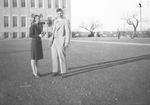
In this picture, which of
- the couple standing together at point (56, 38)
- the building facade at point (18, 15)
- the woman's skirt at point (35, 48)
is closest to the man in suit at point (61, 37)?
the couple standing together at point (56, 38)

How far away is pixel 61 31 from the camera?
5836 mm

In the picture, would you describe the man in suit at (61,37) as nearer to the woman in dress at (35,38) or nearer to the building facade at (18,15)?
the woman in dress at (35,38)

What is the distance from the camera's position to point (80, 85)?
478cm

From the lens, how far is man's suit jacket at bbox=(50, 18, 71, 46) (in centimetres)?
578

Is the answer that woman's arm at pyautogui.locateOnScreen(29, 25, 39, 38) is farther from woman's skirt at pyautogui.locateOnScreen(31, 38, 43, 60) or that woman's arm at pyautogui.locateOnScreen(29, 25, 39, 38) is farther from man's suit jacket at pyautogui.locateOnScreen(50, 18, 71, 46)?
man's suit jacket at pyautogui.locateOnScreen(50, 18, 71, 46)

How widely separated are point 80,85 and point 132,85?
1316 millimetres

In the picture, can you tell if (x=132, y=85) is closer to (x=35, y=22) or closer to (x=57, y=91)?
(x=57, y=91)

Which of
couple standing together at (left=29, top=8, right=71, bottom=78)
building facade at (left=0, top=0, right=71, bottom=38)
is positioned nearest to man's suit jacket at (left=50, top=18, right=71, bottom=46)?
couple standing together at (left=29, top=8, right=71, bottom=78)

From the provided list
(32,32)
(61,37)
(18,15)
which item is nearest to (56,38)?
(61,37)

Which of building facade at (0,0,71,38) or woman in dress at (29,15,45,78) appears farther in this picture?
building facade at (0,0,71,38)

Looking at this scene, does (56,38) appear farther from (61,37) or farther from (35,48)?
(35,48)

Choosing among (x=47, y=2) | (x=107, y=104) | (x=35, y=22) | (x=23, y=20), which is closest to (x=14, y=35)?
(x=23, y=20)

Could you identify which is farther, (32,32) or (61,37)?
(61,37)

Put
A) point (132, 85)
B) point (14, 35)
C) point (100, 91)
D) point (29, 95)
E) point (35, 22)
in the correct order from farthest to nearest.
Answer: point (14, 35), point (35, 22), point (132, 85), point (100, 91), point (29, 95)
